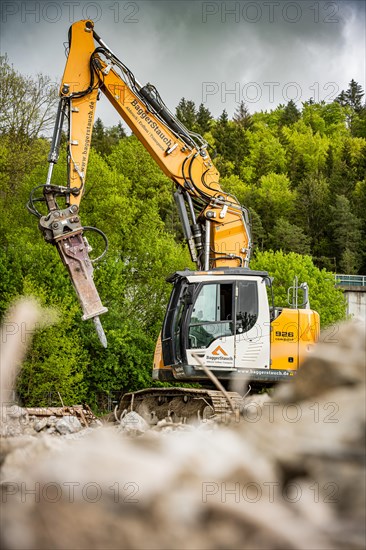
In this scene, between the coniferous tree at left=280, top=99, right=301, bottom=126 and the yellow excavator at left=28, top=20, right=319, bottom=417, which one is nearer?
the yellow excavator at left=28, top=20, right=319, bottom=417

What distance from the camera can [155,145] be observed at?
13703 millimetres

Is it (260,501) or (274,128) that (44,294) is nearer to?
(260,501)

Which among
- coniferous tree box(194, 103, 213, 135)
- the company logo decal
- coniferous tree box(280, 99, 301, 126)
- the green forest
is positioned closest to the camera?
the company logo decal

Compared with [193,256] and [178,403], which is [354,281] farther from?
[193,256]

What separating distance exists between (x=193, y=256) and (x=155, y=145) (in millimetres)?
1954

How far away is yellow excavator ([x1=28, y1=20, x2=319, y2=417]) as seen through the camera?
11852 millimetres

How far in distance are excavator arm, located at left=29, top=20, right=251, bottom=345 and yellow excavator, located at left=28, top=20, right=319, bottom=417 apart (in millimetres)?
16

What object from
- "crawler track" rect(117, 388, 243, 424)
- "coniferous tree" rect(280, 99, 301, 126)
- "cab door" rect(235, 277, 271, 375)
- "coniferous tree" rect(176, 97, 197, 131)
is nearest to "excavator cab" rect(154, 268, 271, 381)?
"cab door" rect(235, 277, 271, 375)

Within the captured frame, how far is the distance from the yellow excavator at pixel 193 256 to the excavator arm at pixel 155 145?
0.02 meters

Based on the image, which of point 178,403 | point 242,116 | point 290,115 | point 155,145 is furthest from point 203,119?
point 178,403

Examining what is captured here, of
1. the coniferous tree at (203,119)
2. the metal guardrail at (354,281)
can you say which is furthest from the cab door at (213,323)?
the coniferous tree at (203,119)

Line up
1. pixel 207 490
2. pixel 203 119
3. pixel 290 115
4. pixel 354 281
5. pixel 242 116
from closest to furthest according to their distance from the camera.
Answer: pixel 207 490
pixel 354 281
pixel 203 119
pixel 242 116
pixel 290 115

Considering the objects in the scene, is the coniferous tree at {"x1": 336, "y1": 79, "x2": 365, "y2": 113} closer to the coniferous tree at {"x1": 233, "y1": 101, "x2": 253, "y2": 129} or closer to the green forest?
the coniferous tree at {"x1": 233, "y1": 101, "x2": 253, "y2": 129}

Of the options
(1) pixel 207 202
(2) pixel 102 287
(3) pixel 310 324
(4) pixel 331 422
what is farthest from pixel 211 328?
(2) pixel 102 287
